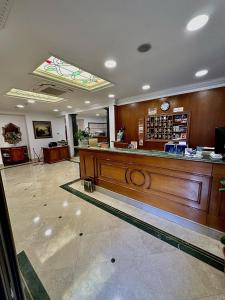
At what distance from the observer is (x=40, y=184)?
407 cm

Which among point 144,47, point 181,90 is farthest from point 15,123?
point 181,90

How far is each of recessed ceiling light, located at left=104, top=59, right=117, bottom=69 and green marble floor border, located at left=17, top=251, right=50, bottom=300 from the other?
3.14m

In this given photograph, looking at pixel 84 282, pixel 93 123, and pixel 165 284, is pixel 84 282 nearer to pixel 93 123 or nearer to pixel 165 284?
pixel 165 284

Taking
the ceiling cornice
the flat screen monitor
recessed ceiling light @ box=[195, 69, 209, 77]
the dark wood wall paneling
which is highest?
recessed ceiling light @ box=[195, 69, 209, 77]

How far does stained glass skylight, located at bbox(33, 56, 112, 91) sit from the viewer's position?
2.58m

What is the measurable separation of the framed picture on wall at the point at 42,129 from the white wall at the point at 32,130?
17 centimetres

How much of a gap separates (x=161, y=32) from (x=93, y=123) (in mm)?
10331

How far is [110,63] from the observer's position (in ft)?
7.62

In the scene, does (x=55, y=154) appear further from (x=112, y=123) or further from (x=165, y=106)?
(x=165, y=106)

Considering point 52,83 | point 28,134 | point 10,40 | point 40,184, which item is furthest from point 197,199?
point 28,134

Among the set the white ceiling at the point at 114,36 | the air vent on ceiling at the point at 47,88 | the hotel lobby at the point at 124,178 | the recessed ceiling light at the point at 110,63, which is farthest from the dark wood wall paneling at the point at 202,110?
the air vent on ceiling at the point at 47,88

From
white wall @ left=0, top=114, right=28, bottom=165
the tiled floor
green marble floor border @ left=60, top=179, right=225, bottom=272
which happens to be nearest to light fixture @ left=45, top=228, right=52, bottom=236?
the tiled floor

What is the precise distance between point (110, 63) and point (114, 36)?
67cm

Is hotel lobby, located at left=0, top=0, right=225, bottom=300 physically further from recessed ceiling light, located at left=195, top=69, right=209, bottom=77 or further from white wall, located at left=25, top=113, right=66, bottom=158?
white wall, located at left=25, top=113, right=66, bottom=158
